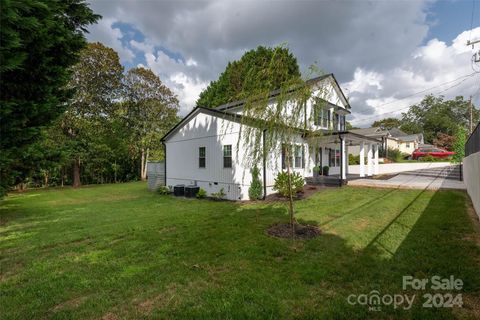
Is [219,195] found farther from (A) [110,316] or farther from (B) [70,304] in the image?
(A) [110,316]

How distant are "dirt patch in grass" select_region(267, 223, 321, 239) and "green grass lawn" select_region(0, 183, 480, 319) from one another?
10.3 inches

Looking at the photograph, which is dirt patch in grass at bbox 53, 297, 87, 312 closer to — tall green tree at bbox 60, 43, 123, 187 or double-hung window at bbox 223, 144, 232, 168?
double-hung window at bbox 223, 144, 232, 168

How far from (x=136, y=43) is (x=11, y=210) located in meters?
10.3

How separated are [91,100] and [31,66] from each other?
19190 mm

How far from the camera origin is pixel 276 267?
4.21m

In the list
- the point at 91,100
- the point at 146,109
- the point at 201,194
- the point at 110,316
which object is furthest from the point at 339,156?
the point at 91,100

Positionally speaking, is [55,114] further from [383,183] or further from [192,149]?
[383,183]

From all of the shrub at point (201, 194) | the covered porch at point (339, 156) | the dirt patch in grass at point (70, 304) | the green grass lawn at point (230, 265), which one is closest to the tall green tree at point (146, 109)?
the shrub at point (201, 194)

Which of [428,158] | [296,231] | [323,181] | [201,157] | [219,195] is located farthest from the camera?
[428,158]

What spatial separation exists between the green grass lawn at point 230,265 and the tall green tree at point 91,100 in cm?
1464

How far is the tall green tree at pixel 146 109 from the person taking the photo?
999 inches

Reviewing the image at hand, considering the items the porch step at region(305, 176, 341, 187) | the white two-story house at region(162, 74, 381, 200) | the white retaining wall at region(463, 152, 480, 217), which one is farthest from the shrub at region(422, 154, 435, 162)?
the white retaining wall at region(463, 152, 480, 217)

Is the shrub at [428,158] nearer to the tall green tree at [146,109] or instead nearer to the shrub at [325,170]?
the shrub at [325,170]

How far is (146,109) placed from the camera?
26.3 m
